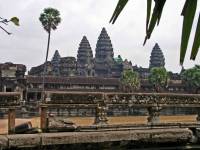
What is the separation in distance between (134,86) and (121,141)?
7966 centimetres

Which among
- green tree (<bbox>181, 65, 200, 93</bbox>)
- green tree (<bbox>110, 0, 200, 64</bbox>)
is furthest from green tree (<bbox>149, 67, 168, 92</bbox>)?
green tree (<bbox>110, 0, 200, 64</bbox>)

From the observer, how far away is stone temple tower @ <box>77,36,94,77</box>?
402 feet

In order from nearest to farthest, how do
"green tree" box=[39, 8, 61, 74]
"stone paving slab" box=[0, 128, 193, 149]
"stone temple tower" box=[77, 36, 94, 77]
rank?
"stone paving slab" box=[0, 128, 193, 149]
"green tree" box=[39, 8, 61, 74]
"stone temple tower" box=[77, 36, 94, 77]

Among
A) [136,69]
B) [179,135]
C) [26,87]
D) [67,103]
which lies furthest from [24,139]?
[136,69]

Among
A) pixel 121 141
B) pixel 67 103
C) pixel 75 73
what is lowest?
pixel 121 141

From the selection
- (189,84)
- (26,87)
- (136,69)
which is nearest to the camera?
(26,87)

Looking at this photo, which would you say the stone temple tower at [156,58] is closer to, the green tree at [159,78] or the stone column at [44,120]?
the green tree at [159,78]

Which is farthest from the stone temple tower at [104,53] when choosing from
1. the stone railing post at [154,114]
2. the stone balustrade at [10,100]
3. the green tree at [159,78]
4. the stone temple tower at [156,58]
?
the stone balustrade at [10,100]

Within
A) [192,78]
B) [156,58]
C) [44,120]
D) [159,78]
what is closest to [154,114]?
[44,120]

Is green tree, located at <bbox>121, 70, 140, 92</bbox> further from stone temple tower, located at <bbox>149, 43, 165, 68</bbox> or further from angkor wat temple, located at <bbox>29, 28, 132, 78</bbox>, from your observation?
stone temple tower, located at <bbox>149, 43, 165, 68</bbox>

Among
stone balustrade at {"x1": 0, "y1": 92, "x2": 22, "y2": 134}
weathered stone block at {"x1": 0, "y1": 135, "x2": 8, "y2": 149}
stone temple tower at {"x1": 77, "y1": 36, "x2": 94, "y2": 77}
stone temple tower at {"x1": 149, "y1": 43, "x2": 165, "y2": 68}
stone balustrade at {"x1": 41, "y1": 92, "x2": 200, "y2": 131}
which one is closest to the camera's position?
weathered stone block at {"x1": 0, "y1": 135, "x2": 8, "y2": 149}

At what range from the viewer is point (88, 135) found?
15.5 feet

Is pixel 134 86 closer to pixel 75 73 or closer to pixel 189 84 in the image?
pixel 189 84

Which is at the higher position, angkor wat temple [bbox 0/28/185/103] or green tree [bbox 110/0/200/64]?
angkor wat temple [bbox 0/28/185/103]
